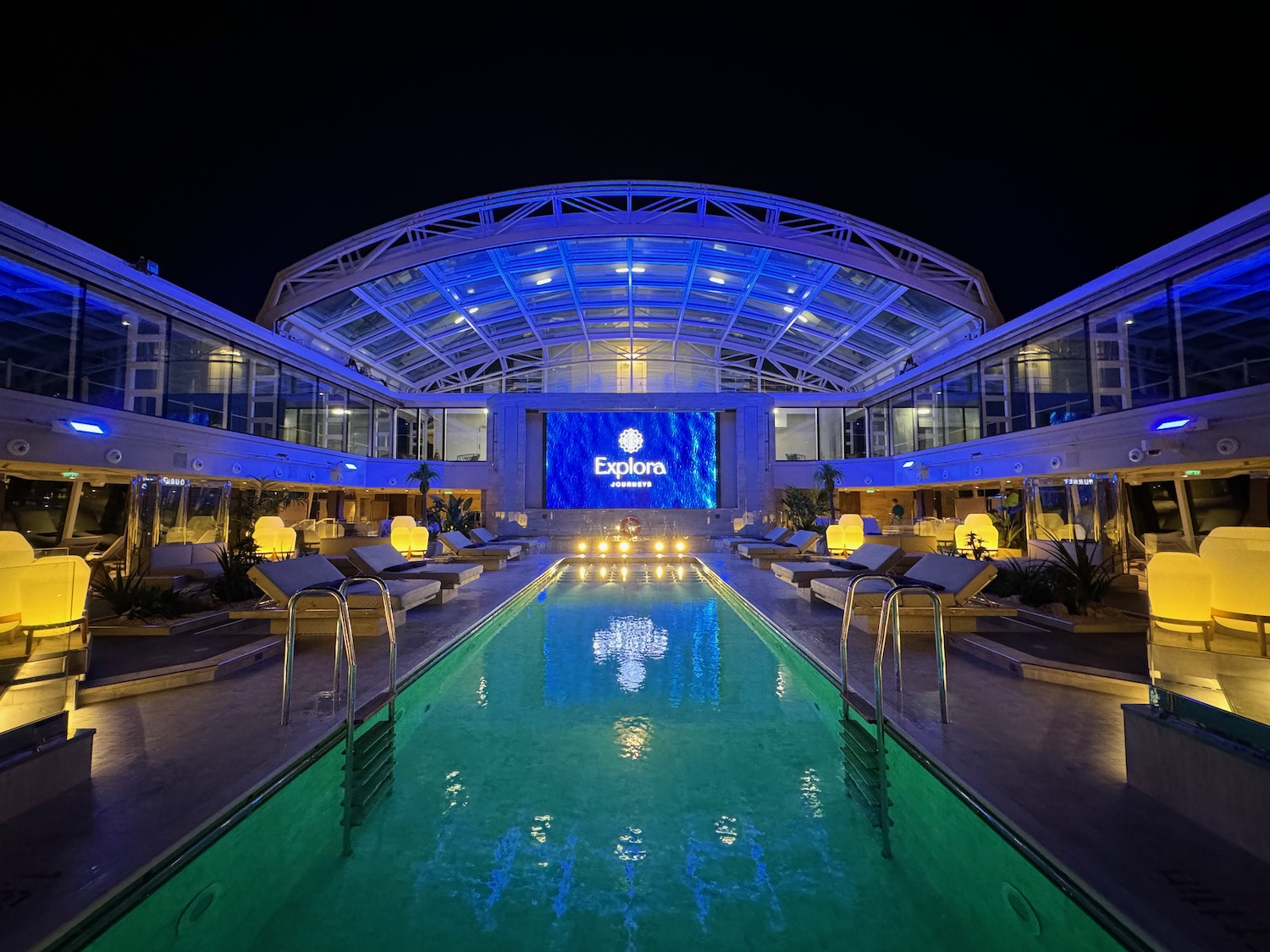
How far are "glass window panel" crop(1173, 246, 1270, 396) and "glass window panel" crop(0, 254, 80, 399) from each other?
19449 mm

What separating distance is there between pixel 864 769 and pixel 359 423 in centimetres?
2322

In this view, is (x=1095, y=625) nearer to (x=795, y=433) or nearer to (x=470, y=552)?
(x=470, y=552)

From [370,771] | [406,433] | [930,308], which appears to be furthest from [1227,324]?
[406,433]

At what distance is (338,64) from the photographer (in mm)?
16578

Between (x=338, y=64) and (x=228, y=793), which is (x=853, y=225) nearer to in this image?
(x=338, y=64)

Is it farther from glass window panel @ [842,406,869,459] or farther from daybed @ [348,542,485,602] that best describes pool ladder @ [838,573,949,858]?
glass window panel @ [842,406,869,459]

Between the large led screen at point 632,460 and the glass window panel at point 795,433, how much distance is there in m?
4.24

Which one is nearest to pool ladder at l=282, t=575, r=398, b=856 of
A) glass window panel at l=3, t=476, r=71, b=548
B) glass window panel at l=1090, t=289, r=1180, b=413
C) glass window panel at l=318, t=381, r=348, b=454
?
glass window panel at l=1090, t=289, r=1180, b=413

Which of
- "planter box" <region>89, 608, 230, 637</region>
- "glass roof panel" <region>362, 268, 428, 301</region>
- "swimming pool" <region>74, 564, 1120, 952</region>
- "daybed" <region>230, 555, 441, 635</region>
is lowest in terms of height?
"swimming pool" <region>74, 564, 1120, 952</region>

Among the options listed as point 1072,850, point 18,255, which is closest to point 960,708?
point 1072,850

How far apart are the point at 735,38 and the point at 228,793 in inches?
780

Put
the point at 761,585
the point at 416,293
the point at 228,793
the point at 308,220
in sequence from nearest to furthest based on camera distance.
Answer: the point at 228,793
the point at 761,585
the point at 308,220
the point at 416,293

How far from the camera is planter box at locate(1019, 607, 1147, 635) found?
18.2ft

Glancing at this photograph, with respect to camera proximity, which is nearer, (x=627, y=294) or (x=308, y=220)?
(x=308, y=220)
